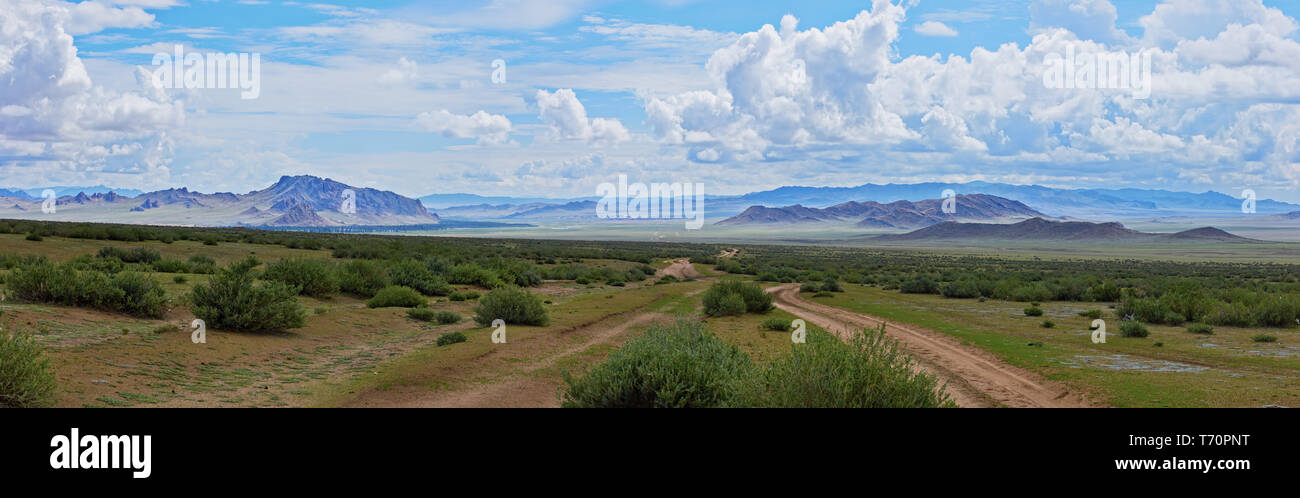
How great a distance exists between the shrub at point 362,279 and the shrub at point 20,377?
19350mm

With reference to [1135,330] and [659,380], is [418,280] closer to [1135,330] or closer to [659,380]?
[1135,330]

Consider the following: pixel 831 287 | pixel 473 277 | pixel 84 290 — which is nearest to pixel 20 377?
pixel 84 290

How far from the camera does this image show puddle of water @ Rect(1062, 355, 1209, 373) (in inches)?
664

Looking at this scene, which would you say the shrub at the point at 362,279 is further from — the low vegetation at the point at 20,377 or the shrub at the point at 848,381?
the shrub at the point at 848,381

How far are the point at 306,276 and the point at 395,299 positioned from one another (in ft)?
9.53

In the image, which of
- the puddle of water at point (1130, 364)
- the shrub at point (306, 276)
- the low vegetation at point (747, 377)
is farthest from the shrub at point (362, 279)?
the puddle of water at point (1130, 364)

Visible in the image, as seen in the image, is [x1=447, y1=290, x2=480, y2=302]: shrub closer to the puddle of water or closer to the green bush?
the green bush

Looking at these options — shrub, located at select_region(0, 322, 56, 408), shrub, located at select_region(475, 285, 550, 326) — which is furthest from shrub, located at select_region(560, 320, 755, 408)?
shrub, located at select_region(475, 285, 550, 326)

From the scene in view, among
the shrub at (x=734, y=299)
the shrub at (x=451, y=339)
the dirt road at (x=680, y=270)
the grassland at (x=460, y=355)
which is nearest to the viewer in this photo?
the grassland at (x=460, y=355)

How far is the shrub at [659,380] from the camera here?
31.7ft

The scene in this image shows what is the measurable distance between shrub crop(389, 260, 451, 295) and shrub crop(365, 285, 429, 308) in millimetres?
4378

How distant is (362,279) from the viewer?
3017 cm
